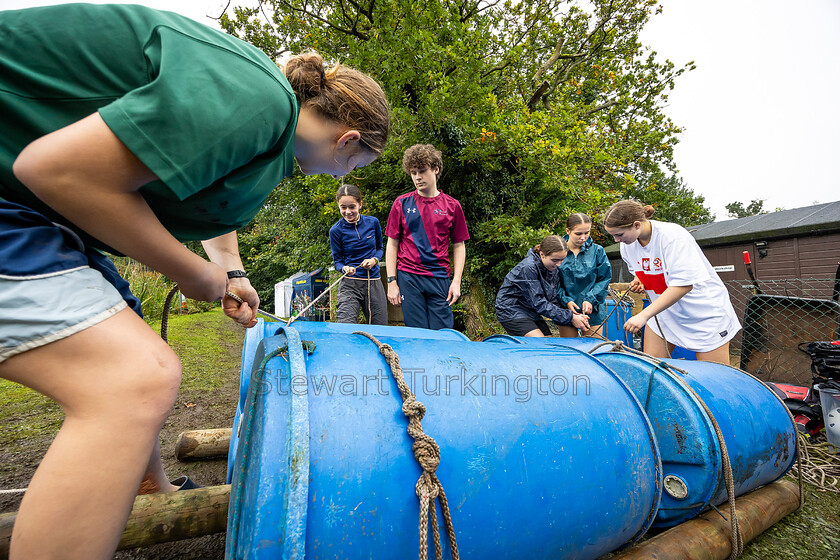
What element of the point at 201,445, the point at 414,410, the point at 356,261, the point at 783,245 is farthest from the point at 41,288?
the point at 783,245

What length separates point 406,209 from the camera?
3.46m

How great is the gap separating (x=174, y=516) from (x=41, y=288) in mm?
947

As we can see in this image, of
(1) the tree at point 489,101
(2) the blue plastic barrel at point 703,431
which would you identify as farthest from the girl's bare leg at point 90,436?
(1) the tree at point 489,101

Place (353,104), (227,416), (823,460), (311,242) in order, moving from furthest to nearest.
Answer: (311,242) < (227,416) < (823,460) < (353,104)

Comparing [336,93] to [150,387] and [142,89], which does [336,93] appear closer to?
[142,89]

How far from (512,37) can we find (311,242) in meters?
6.58

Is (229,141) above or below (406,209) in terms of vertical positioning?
below

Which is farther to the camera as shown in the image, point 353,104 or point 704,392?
point 704,392

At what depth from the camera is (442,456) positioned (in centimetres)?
103

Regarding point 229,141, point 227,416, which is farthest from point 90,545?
point 227,416

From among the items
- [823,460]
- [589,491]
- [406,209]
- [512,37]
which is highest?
[512,37]

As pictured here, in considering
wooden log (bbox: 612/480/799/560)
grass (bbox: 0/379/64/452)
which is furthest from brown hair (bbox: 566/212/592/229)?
grass (bbox: 0/379/64/452)

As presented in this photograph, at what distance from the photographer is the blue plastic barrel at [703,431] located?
1.51 meters

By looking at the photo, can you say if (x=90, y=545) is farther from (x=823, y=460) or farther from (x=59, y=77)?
(x=823, y=460)
